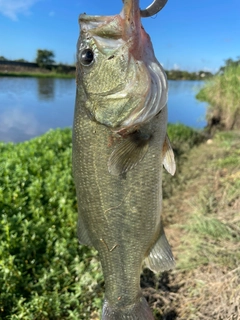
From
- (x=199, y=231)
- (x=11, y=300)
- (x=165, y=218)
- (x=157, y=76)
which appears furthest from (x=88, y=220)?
(x=165, y=218)

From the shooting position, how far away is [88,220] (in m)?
1.77

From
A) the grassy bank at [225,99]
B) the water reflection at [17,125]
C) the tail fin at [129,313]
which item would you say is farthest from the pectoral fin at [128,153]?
the water reflection at [17,125]

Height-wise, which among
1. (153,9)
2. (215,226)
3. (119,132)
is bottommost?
(215,226)

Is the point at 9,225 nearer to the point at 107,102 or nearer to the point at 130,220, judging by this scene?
the point at 130,220

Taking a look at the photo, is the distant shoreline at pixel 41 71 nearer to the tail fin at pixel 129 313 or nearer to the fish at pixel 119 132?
the fish at pixel 119 132

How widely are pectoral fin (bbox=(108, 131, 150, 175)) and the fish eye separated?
0.41 metres

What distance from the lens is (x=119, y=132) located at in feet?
5.28

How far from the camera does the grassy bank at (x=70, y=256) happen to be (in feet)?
9.67

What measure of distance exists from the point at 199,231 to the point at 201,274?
656 millimetres

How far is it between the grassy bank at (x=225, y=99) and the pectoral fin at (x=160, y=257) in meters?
8.68

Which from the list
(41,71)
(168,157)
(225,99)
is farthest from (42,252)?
(41,71)

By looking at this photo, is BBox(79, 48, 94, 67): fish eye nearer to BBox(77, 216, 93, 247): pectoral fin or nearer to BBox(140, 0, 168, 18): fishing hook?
BBox(140, 0, 168, 18): fishing hook

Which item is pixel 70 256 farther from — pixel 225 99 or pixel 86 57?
pixel 225 99

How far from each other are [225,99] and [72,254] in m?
8.36
